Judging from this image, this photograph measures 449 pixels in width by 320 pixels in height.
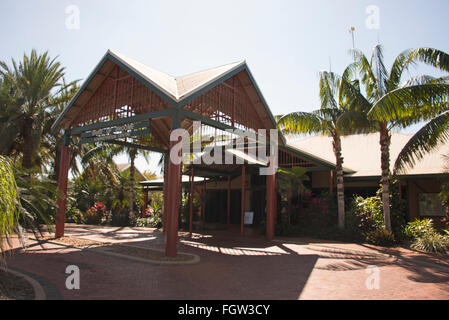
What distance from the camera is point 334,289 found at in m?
6.81

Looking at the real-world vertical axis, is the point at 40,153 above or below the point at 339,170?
above

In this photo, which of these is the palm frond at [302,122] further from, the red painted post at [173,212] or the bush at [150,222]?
the bush at [150,222]

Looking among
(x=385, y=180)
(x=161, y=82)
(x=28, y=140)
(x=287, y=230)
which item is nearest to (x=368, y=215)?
(x=385, y=180)

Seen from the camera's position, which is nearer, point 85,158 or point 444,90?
point 444,90

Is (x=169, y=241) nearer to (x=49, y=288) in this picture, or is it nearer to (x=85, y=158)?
(x=49, y=288)

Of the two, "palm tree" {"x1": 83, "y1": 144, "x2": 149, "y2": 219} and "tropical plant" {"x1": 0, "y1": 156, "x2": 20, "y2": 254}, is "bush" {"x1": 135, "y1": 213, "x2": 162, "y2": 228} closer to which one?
"palm tree" {"x1": 83, "y1": 144, "x2": 149, "y2": 219}

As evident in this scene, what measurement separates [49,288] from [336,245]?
10.2m

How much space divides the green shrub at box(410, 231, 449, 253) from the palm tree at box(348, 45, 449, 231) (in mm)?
1252

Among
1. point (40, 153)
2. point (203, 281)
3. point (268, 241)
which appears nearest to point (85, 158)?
point (40, 153)

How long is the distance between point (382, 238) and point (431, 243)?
1672 millimetres

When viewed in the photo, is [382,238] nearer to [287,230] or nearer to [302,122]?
[287,230]

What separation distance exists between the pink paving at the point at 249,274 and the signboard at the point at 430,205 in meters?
6.87

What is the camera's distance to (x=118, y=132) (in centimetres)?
→ 1210
